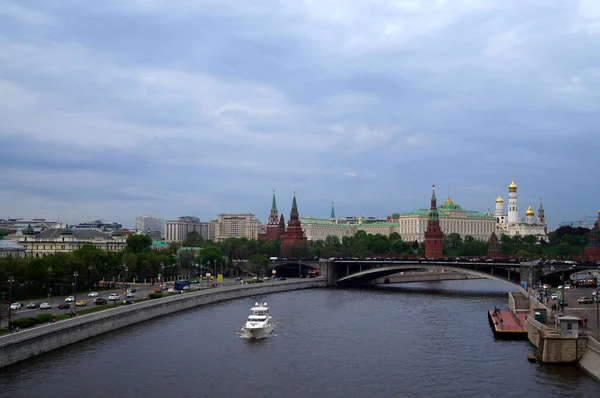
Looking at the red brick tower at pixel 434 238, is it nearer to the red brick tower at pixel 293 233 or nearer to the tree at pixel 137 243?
the red brick tower at pixel 293 233

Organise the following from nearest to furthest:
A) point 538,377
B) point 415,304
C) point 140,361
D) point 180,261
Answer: point 538,377
point 140,361
point 415,304
point 180,261

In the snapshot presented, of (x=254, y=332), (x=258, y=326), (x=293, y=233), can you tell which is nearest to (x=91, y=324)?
(x=254, y=332)

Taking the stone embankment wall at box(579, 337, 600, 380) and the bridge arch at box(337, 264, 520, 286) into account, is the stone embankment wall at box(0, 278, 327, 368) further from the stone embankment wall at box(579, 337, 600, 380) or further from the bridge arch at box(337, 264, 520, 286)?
the stone embankment wall at box(579, 337, 600, 380)

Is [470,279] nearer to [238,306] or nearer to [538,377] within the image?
[238,306]

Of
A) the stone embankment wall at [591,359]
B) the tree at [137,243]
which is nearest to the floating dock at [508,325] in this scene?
the stone embankment wall at [591,359]

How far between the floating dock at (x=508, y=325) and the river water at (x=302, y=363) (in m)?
0.97

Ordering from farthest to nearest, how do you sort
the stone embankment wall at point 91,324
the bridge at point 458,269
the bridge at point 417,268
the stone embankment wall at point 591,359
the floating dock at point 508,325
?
1. the bridge at point 417,268
2. the bridge at point 458,269
3. the floating dock at point 508,325
4. the stone embankment wall at point 91,324
5. the stone embankment wall at point 591,359

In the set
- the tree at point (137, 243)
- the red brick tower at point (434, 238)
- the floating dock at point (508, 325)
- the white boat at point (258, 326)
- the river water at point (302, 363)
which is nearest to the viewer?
the river water at point (302, 363)

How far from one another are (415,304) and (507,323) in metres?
22.8

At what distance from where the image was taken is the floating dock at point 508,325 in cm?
5331

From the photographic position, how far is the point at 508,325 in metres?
56.6

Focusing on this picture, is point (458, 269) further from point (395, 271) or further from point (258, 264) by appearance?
point (258, 264)

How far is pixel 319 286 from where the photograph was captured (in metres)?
111

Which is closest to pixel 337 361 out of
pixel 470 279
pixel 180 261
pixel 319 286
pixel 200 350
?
pixel 200 350
